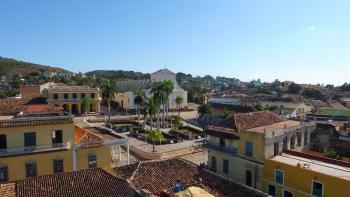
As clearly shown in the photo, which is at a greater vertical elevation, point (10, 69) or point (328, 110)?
point (10, 69)

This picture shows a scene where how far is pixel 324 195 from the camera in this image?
22.4 m

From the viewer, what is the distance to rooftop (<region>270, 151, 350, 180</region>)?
76.0ft

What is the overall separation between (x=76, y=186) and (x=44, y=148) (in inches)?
332

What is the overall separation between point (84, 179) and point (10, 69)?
188m

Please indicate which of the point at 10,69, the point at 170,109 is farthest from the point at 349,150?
the point at 10,69

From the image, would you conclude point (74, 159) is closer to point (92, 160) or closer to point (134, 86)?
point (92, 160)

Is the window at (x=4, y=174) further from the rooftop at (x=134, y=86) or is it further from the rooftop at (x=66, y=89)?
the rooftop at (x=134, y=86)

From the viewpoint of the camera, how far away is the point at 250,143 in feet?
92.9

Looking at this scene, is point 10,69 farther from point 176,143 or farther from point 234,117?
point 234,117

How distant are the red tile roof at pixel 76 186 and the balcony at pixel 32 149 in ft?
22.4

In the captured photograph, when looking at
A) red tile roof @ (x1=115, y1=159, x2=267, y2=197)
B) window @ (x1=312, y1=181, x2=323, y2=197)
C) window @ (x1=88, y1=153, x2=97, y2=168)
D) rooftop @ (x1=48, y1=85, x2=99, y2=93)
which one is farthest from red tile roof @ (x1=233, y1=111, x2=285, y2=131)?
rooftop @ (x1=48, y1=85, x2=99, y2=93)

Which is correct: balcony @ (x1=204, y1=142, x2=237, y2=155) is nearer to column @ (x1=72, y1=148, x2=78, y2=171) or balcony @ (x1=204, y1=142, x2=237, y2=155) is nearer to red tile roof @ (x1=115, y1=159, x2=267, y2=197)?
red tile roof @ (x1=115, y1=159, x2=267, y2=197)

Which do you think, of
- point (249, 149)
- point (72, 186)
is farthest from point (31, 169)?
point (249, 149)

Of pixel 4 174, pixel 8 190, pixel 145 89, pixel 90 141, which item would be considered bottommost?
pixel 4 174
